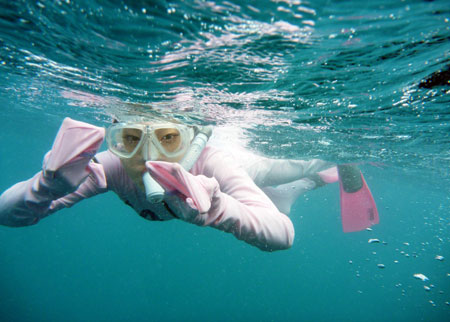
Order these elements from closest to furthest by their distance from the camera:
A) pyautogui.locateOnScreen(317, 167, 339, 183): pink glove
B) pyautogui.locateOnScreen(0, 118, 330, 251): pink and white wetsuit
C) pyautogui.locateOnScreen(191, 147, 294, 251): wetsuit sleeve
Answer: pyautogui.locateOnScreen(191, 147, 294, 251): wetsuit sleeve, pyautogui.locateOnScreen(0, 118, 330, 251): pink and white wetsuit, pyautogui.locateOnScreen(317, 167, 339, 183): pink glove

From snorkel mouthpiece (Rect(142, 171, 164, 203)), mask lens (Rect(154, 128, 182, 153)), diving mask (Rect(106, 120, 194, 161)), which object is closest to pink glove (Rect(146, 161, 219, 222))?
snorkel mouthpiece (Rect(142, 171, 164, 203))

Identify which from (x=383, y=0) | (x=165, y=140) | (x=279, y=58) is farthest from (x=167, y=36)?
(x=383, y=0)

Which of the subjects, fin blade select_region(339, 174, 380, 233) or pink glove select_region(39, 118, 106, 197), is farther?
fin blade select_region(339, 174, 380, 233)

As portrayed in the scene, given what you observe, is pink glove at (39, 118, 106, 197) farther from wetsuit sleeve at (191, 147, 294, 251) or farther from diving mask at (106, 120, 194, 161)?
wetsuit sleeve at (191, 147, 294, 251)

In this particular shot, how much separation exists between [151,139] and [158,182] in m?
1.58

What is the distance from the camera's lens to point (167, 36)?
157 inches

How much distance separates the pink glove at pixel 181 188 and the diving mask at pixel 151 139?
1.42 metres

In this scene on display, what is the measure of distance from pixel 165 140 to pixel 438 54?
473 centimetres

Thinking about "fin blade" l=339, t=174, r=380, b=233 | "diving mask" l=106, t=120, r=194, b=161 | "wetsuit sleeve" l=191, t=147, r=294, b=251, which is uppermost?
"diving mask" l=106, t=120, r=194, b=161

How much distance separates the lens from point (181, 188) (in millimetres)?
2104

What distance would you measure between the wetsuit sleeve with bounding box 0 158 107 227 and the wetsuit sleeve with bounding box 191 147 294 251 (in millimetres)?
1789

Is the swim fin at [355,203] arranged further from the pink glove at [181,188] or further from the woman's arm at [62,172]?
the woman's arm at [62,172]

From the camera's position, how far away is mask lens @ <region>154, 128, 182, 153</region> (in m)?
3.79

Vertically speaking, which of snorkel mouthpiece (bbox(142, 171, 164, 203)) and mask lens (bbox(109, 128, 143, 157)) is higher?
mask lens (bbox(109, 128, 143, 157))
